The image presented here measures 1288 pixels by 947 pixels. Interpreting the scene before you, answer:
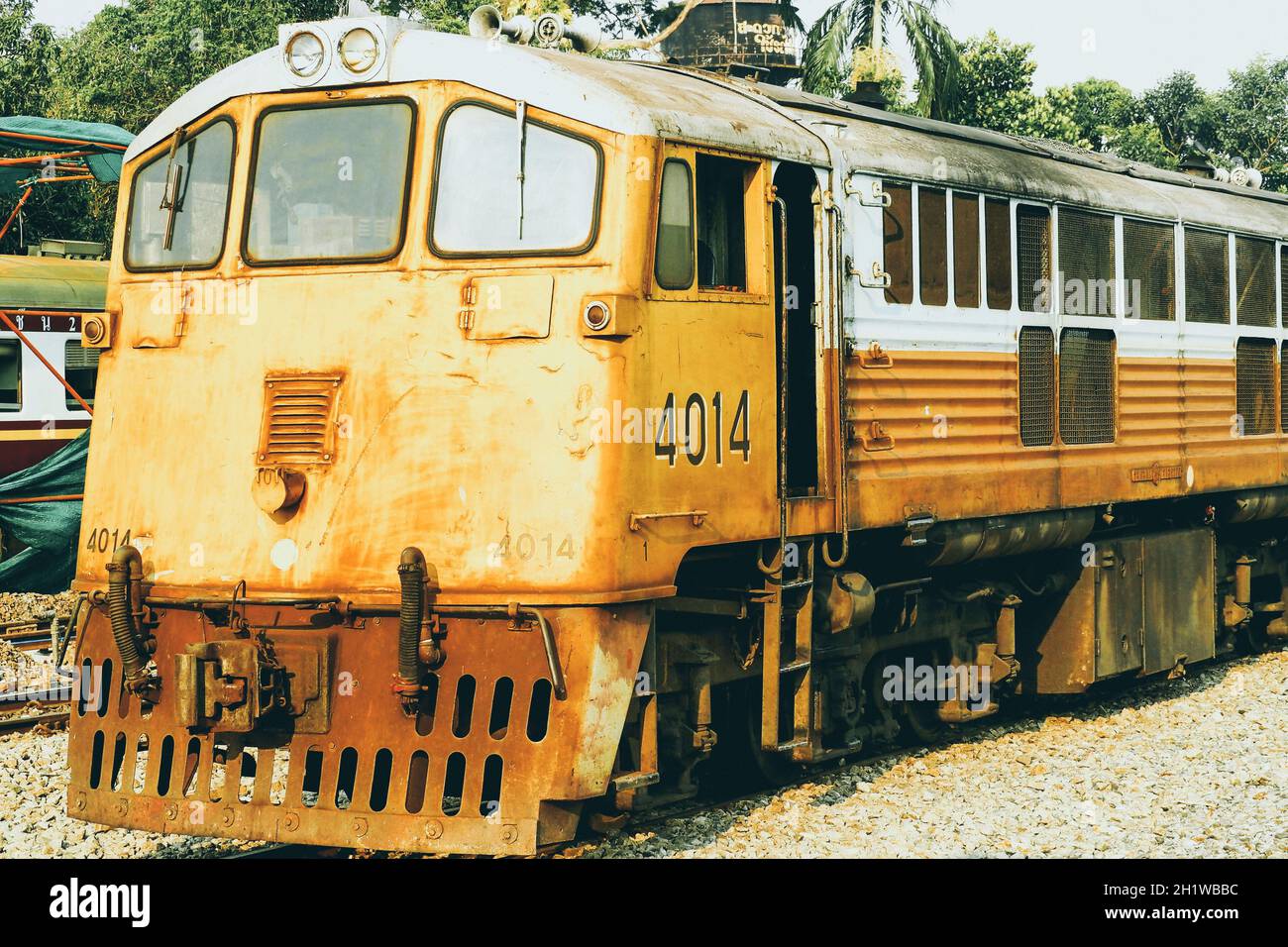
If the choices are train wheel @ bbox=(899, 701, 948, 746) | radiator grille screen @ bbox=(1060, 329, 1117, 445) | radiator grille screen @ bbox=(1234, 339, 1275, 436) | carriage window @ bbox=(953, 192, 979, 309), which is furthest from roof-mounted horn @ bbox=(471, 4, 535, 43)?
radiator grille screen @ bbox=(1234, 339, 1275, 436)

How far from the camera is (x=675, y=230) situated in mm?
7117

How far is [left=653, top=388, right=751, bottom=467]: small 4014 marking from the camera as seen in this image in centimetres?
696

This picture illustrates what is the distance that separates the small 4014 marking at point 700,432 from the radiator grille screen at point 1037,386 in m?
2.99

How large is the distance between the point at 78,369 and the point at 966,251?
473 inches

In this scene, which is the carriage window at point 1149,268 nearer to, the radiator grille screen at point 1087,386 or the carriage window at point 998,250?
the radiator grille screen at point 1087,386

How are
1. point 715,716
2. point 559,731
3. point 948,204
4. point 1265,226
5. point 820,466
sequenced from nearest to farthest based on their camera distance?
point 559,731
point 820,466
point 715,716
point 948,204
point 1265,226

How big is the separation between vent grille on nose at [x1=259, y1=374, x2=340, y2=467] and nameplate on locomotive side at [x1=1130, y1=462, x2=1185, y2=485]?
242 inches

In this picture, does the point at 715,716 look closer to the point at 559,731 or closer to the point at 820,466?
the point at 820,466

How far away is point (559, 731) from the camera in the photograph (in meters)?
6.62

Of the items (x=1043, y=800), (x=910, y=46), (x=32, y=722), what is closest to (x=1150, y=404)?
(x=1043, y=800)

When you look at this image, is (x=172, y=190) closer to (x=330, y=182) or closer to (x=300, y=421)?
(x=330, y=182)

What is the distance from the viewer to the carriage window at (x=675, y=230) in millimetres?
7020
